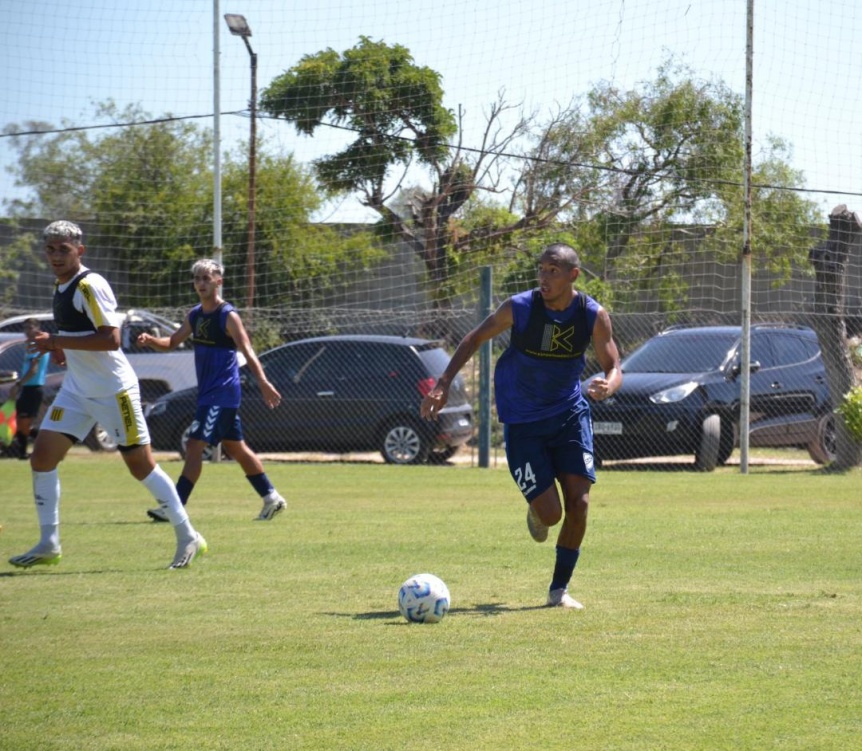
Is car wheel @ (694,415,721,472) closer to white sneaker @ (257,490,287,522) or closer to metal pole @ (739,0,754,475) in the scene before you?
metal pole @ (739,0,754,475)

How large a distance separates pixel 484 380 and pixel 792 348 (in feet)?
13.7

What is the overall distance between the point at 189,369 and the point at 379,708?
55.6 ft

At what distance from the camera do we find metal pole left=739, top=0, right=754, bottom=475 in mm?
16609

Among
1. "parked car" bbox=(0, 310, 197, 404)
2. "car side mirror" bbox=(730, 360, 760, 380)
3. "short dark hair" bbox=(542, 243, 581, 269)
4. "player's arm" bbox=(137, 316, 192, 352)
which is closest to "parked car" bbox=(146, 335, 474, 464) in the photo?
"parked car" bbox=(0, 310, 197, 404)

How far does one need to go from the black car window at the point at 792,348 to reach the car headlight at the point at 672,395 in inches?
69.6

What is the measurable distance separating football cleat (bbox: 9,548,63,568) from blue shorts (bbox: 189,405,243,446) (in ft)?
9.25

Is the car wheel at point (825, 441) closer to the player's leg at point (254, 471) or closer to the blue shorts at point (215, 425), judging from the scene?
the player's leg at point (254, 471)

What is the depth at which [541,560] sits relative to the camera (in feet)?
29.6

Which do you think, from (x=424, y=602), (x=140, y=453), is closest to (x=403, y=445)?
(x=140, y=453)

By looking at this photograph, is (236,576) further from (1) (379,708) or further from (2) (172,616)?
(1) (379,708)

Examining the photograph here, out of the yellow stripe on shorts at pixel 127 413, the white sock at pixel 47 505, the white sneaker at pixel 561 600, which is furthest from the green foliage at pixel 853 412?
the white sock at pixel 47 505

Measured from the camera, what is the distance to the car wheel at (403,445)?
18125 millimetres

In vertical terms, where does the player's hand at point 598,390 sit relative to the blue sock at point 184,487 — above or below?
above

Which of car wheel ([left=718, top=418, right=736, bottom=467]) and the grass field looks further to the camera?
car wheel ([left=718, top=418, right=736, bottom=467])
